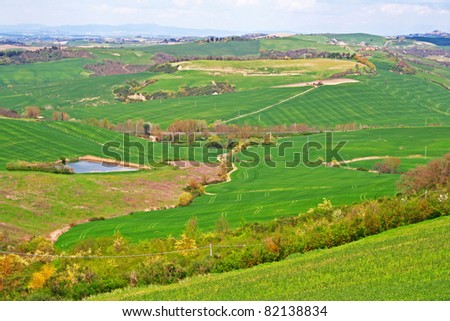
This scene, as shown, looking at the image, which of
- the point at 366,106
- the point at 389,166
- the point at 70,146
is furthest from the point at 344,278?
the point at 366,106

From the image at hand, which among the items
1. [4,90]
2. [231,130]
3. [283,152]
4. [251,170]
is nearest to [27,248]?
[251,170]

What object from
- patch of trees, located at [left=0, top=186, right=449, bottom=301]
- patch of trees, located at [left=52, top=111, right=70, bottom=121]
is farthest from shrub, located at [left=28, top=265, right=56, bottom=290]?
patch of trees, located at [left=52, top=111, right=70, bottom=121]

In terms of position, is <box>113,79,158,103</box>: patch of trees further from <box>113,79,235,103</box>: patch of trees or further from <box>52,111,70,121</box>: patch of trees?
<box>52,111,70,121</box>: patch of trees

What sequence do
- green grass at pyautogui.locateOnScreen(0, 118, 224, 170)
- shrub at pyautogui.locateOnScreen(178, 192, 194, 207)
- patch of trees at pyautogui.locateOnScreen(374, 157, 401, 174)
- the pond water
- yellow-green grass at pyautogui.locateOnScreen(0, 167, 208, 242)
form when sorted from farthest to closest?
green grass at pyautogui.locateOnScreen(0, 118, 224, 170)
the pond water
patch of trees at pyautogui.locateOnScreen(374, 157, 401, 174)
shrub at pyautogui.locateOnScreen(178, 192, 194, 207)
yellow-green grass at pyautogui.locateOnScreen(0, 167, 208, 242)

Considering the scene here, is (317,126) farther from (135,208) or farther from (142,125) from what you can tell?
(135,208)

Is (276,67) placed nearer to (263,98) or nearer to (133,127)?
(263,98)

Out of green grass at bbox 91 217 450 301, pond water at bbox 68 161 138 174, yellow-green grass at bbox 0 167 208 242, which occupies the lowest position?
pond water at bbox 68 161 138 174
